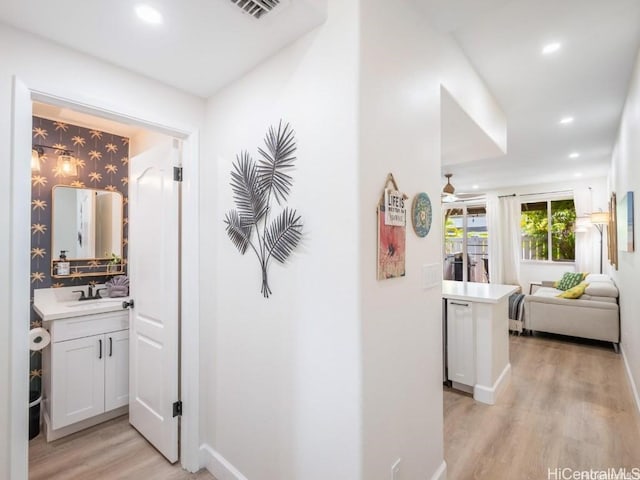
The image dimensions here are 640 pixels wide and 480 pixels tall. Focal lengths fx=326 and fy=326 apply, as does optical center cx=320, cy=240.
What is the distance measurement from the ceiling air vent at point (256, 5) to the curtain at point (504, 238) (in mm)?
7612

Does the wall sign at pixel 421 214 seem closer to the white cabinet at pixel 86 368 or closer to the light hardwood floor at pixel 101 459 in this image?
the light hardwood floor at pixel 101 459

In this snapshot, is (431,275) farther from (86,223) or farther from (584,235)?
(584,235)

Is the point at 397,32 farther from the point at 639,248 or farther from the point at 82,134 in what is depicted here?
the point at 82,134

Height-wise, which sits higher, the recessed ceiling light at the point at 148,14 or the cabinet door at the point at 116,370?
the recessed ceiling light at the point at 148,14

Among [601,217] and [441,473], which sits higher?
[601,217]

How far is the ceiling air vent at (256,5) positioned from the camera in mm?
1309

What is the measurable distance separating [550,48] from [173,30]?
2.34m

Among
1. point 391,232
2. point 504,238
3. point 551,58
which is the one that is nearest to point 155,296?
point 391,232

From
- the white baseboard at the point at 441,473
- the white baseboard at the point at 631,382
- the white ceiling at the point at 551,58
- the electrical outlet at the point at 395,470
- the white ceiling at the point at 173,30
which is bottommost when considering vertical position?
the white baseboard at the point at 631,382

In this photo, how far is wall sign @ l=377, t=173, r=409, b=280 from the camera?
4.47 ft

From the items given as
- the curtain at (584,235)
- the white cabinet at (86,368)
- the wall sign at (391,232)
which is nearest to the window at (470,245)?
the curtain at (584,235)

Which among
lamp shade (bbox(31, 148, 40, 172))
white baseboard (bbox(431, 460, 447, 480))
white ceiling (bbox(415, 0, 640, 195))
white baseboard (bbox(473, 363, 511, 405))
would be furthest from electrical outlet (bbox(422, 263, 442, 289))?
lamp shade (bbox(31, 148, 40, 172))

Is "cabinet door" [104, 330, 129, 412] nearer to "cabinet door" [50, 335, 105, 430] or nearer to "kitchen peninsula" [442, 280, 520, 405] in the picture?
"cabinet door" [50, 335, 105, 430]

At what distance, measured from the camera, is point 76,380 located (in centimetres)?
238
